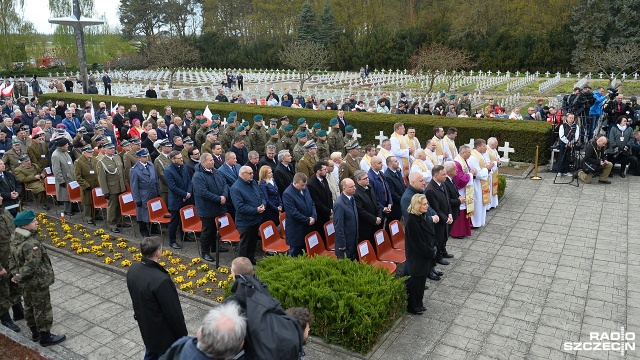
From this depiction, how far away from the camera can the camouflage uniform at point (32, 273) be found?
19.6 ft

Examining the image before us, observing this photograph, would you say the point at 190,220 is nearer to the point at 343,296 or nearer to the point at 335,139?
the point at 343,296

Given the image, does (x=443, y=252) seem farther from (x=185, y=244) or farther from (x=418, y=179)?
(x=185, y=244)

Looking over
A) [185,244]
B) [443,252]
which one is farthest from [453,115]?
[185,244]

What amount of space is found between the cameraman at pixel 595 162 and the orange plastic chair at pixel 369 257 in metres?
8.29

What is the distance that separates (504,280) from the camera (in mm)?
7941

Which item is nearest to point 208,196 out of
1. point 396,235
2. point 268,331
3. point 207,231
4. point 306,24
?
point 207,231

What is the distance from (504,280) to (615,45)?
4491cm

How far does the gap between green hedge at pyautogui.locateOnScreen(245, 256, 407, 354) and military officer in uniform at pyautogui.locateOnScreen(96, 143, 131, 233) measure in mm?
4799

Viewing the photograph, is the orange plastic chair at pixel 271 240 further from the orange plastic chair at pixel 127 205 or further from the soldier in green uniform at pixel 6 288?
the soldier in green uniform at pixel 6 288

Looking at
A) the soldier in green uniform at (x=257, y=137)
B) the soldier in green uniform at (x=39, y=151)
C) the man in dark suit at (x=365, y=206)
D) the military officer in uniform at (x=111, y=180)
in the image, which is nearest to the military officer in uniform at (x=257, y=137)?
the soldier in green uniform at (x=257, y=137)

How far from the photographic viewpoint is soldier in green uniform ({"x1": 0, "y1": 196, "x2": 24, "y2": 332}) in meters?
6.67

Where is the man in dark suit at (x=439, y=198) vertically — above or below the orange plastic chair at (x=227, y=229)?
above

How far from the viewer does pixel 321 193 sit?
336 inches

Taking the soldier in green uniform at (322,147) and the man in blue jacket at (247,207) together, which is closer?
the man in blue jacket at (247,207)
